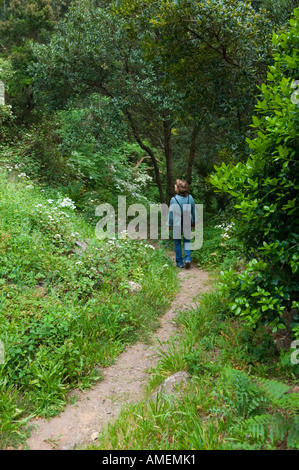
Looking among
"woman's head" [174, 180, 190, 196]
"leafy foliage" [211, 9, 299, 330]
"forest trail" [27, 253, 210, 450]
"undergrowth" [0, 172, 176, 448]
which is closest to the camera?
"leafy foliage" [211, 9, 299, 330]

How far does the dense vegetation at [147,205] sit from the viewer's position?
3.39m

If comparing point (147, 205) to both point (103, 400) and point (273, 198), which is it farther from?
point (273, 198)

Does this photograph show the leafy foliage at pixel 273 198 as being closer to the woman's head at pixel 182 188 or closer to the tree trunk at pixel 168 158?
the woman's head at pixel 182 188

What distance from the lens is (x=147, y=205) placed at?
46.2 feet

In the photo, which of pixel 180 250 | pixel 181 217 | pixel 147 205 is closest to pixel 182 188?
pixel 181 217

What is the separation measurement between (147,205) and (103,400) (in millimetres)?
10406

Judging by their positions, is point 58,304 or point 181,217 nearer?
point 58,304

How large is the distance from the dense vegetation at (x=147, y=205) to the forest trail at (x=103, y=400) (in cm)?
14

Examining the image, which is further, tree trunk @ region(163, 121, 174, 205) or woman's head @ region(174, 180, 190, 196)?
tree trunk @ region(163, 121, 174, 205)

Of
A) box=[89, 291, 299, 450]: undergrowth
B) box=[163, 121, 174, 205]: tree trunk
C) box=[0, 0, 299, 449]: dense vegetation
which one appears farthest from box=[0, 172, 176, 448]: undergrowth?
box=[163, 121, 174, 205]: tree trunk

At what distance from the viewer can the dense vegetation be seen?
3391 millimetres

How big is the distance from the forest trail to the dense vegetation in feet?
0.47

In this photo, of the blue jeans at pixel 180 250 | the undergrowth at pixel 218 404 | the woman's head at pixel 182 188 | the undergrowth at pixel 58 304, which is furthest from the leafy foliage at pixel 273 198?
the blue jeans at pixel 180 250

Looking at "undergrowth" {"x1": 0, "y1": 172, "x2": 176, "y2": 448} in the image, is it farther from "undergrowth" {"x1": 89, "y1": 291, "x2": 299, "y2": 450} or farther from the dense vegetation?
"undergrowth" {"x1": 89, "y1": 291, "x2": 299, "y2": 450}
